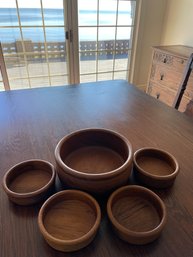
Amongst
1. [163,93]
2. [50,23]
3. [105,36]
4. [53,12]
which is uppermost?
[53,12]

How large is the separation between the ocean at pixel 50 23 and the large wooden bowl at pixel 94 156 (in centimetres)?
207

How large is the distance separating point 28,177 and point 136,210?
35 cm

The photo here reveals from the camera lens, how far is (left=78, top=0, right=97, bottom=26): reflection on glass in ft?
7.84

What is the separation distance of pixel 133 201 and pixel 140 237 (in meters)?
0.12

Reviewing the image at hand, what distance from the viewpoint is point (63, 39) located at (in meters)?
2.49

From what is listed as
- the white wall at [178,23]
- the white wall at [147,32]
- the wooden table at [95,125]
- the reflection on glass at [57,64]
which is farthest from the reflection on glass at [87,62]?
the wooden table at [95,125]

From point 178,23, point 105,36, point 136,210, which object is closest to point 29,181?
point 136,210

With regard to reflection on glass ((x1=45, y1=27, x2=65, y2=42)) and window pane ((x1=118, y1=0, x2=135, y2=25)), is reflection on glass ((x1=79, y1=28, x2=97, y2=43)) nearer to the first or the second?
reflection on glass ((x1=45, y1=27, x2=65, y2=42))

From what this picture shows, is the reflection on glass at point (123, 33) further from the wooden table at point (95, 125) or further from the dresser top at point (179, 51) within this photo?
the wooden table at point (95, 125)

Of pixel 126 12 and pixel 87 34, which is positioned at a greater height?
pixel 126 12

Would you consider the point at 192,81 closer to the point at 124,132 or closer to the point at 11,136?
the point at 124,132

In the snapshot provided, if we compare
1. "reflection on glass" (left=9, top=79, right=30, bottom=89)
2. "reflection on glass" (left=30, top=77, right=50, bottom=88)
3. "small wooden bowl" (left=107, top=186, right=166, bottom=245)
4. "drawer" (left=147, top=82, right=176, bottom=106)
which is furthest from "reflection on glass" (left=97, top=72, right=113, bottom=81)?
"small wooden bowl" (left=107, top=186, right=166, bottom=245)

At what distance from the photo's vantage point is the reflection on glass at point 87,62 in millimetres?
2693

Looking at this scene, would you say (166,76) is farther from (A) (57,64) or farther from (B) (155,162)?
(B) (155,162)
